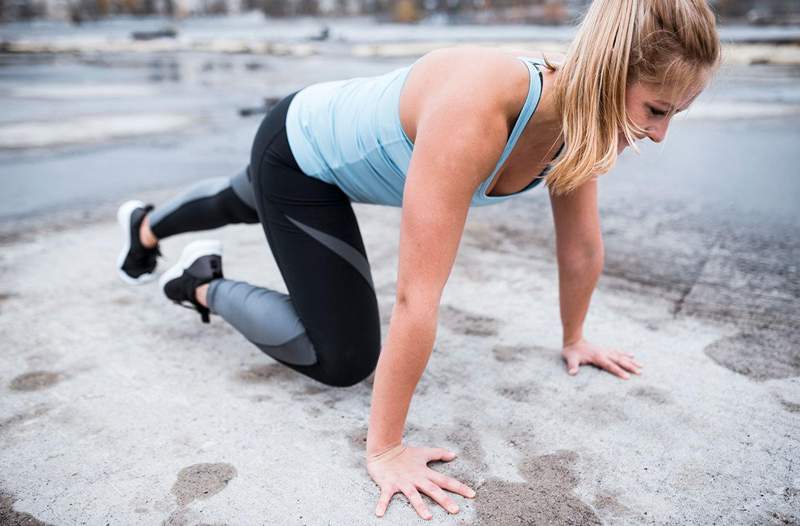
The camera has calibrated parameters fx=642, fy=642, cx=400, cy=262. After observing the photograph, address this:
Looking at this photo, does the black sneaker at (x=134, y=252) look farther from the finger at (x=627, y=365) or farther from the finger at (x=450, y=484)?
the finger at (x=627, y=365)

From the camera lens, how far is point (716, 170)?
473 centimetres

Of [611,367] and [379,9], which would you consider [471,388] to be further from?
[379,9]

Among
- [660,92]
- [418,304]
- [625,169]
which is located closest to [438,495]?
[418,304]

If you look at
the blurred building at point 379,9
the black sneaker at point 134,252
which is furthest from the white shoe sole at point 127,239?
the blurred building at point 379,9

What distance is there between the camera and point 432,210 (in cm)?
139

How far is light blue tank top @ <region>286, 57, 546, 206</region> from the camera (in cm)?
158

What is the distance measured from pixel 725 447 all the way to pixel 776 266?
156 centimetres

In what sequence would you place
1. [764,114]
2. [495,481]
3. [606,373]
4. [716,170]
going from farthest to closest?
[764,114], [716,170], [606,373], [495,481]

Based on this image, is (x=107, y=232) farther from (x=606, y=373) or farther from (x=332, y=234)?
(x=606, y=373)

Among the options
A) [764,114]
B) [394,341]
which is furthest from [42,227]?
[764,114]

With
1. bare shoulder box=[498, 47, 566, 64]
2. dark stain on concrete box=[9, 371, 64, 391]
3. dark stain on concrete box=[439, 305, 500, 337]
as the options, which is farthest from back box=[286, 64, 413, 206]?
dark stain on concrete box=[9, 371, 64, 391]

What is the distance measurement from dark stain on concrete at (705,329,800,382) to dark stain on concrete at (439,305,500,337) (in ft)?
2.49

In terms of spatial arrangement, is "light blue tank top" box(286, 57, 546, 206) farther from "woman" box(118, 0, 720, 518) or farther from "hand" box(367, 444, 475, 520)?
"hand" box(367, 444, 475, 520)

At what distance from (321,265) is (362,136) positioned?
0.42m
